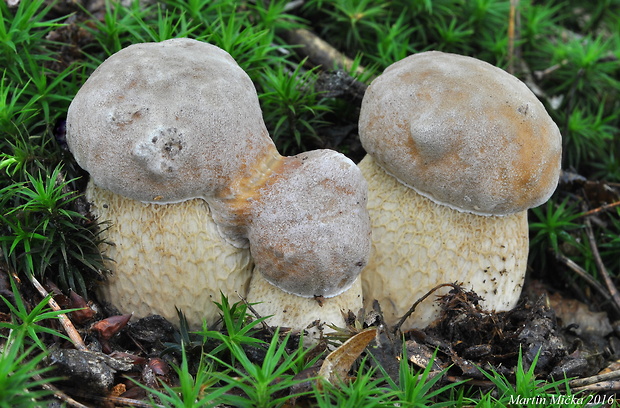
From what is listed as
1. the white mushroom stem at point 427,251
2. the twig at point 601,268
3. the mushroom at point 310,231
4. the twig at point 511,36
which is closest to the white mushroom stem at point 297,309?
the mushroom at point 310,231

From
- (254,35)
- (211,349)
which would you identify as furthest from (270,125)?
(211,349)

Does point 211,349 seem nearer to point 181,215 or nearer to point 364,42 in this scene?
point 181,215

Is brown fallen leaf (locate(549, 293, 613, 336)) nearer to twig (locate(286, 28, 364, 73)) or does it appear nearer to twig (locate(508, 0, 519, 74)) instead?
twig (locate(508, 0, 519, 74))

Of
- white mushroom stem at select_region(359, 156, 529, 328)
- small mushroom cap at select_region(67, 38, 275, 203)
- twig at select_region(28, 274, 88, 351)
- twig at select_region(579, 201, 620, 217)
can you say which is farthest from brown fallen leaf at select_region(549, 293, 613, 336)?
twig at select_region(28, 274, 88, 351)

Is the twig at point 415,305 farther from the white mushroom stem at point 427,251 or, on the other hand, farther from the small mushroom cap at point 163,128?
the small mushroom cap at point 163,128

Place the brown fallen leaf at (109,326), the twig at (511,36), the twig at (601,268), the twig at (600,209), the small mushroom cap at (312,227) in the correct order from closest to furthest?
the small mushroom cap at (312,227) < the brown fallen leaf at (109,326) < the twig at (601,268) < the twig at (600,209) < the twig at (511,36)

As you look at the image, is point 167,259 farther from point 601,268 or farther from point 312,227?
point 601,268

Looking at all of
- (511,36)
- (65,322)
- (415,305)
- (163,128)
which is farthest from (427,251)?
(511,36)
